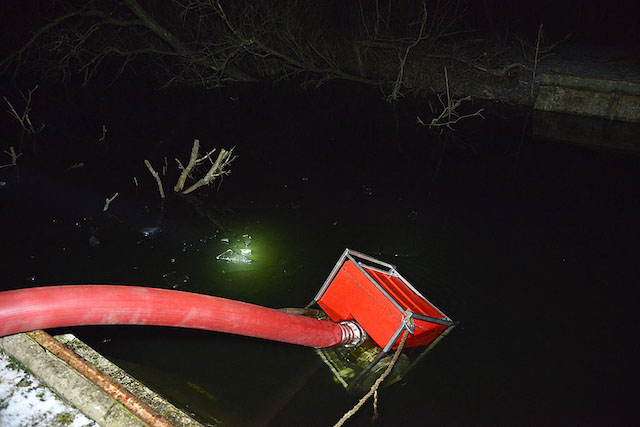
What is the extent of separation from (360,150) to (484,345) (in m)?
5.95

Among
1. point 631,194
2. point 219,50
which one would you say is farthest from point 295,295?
point 219,50

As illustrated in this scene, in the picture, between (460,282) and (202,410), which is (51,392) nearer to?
(202,410)

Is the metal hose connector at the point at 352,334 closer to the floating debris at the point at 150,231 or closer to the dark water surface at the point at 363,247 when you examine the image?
the dark water surface at the point at 363,247

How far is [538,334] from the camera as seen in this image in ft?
19.4

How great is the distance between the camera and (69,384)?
3475mm

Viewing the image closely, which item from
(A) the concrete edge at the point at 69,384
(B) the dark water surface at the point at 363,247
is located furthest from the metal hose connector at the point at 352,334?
(A) the concrete edge at the point at 69,384

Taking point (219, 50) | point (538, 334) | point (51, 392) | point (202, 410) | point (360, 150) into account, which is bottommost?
point (202, 410)

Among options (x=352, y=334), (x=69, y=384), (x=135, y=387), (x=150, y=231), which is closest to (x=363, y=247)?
(x=352, y=334)

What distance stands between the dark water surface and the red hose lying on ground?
955mm

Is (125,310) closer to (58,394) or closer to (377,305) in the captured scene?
(58,394)

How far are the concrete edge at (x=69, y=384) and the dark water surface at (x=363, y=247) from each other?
123 centimetres

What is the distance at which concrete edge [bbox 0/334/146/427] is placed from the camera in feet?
10.9

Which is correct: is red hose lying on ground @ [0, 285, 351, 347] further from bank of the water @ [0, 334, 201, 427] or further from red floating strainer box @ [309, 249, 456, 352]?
red floating strainer box @ [309, 249, 456, 352]

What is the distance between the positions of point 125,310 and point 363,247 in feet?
13.8
